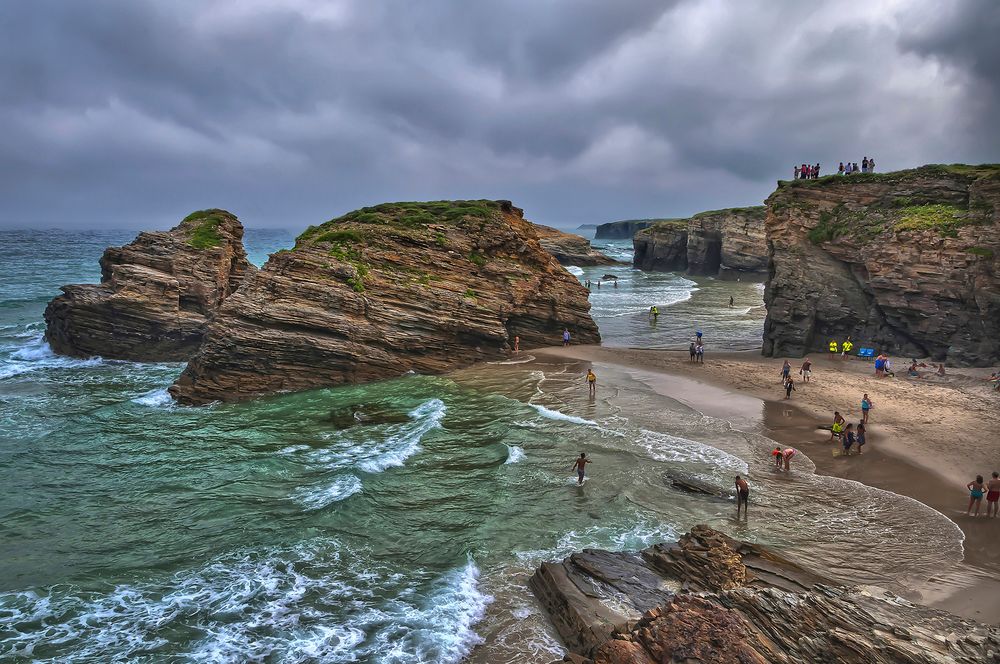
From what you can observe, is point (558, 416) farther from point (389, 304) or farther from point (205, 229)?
point (205, 229)

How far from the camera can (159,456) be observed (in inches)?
776

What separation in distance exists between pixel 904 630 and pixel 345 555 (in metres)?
11.4

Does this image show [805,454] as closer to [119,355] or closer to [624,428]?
[624,428]

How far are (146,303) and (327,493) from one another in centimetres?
2316

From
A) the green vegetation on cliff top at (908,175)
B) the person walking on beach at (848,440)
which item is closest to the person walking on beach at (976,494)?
the person walking on beach at (848,440)

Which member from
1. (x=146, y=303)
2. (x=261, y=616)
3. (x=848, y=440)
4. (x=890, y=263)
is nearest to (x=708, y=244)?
(x=890, y=263)

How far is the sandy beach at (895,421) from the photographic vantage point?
525 inches

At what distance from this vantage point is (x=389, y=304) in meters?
30.0

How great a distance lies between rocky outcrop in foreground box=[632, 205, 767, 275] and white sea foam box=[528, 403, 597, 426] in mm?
68461

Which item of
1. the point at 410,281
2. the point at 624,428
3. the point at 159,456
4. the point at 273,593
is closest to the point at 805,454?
the point at 624,428

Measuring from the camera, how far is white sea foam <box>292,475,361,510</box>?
16469 millimetres

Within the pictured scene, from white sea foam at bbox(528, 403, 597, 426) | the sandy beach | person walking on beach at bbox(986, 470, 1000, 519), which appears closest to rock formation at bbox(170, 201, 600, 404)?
the sandy beach

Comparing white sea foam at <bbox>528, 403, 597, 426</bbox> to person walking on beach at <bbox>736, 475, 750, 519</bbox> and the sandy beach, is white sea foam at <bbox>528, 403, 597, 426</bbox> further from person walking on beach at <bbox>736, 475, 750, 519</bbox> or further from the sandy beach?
person walking on beach at <bbox>736, 475, 750, 519</bbox>

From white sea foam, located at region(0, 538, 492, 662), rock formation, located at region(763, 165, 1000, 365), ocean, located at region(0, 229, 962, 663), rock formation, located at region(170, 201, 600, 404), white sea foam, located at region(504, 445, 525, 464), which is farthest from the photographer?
rock formation, located at region(763, 165, 1000, 365)
